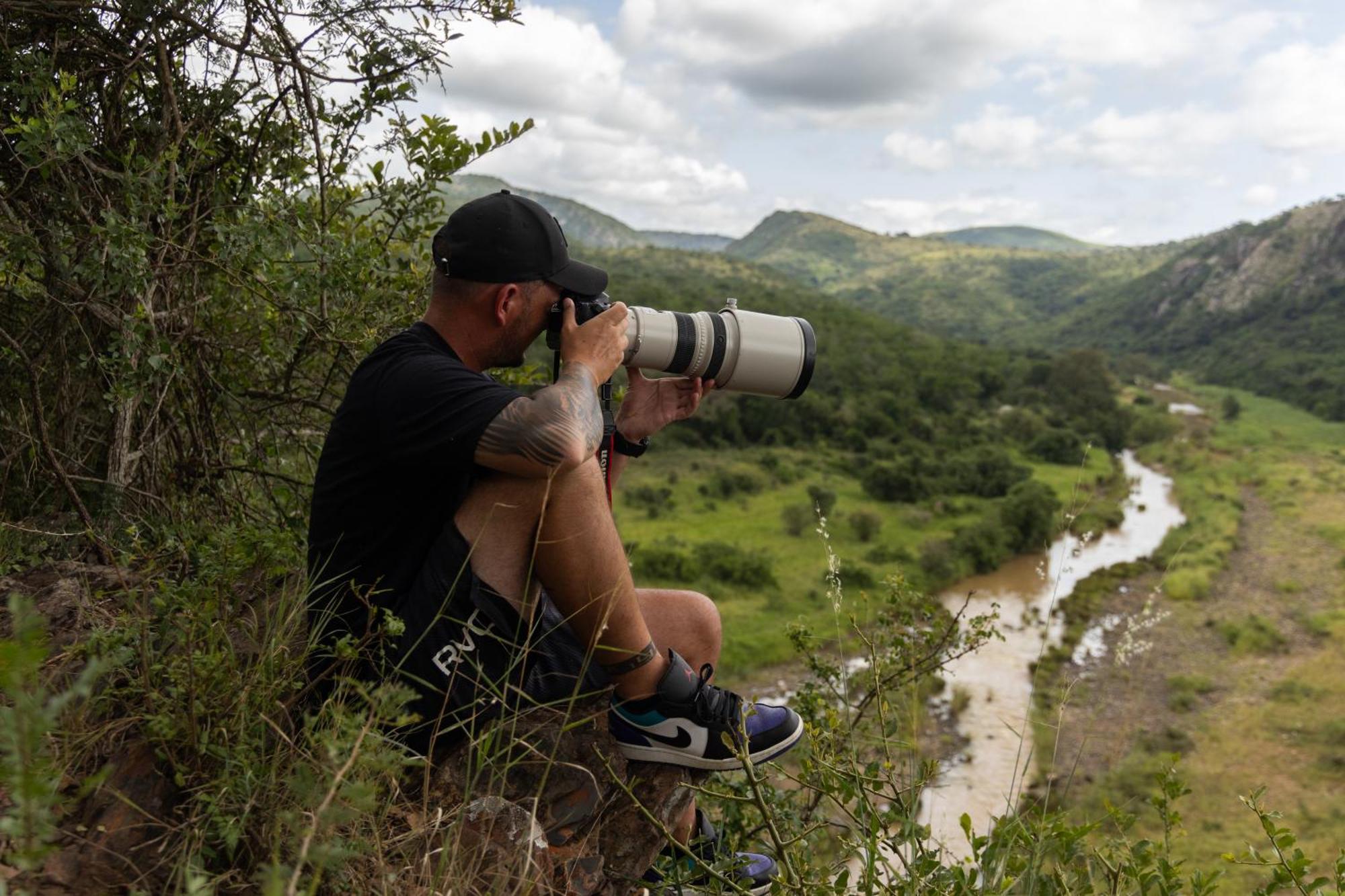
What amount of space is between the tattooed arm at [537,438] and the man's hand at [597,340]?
9.6 inches

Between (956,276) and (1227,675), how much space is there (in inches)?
5009

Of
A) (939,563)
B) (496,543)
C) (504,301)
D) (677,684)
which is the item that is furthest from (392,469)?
(939,563)

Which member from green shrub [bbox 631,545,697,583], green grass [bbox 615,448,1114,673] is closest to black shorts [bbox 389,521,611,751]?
green grass [bbox 615,448,1114,673]

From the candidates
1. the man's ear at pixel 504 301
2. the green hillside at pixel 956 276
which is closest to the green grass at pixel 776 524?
the man's ear at pixel 504 301

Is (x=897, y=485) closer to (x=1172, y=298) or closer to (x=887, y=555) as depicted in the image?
(x=887, y=555)

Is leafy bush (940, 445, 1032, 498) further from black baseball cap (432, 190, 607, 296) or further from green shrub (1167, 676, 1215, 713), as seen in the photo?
black baseball cap (432, 190, 607, 296)

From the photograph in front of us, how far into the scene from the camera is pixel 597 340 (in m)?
2.04

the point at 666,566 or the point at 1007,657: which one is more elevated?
the point at 666,566

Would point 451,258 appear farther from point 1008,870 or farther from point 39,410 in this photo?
point 1008,870

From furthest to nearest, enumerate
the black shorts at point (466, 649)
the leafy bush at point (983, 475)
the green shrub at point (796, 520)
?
the leafy bush at point (983, 475) → the green shrub at point (796, 520) → the black shorts at point (466, 649)

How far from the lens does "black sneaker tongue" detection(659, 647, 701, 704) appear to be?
6.09 ft

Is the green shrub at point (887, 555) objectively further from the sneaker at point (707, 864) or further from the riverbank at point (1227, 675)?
the sneaker at point (707, 864)

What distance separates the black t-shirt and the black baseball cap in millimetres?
225

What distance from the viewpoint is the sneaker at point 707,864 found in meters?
1.68
